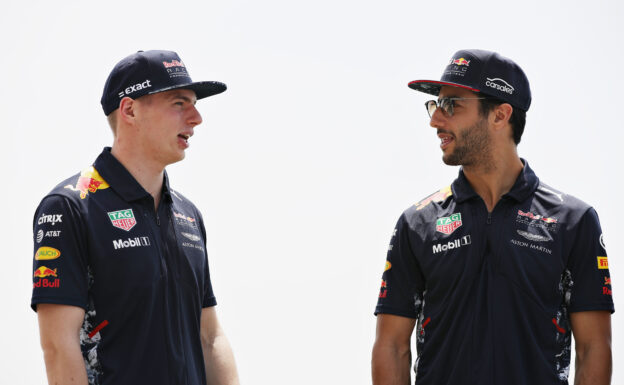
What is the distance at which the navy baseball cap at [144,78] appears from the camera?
3.69 metres

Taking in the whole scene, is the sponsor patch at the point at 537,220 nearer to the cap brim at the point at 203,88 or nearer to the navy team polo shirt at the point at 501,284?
the navy team polo shirt at the point at 501,284

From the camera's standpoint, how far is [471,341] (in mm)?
3725

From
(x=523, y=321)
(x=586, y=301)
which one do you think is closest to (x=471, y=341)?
(x=523, y=321)

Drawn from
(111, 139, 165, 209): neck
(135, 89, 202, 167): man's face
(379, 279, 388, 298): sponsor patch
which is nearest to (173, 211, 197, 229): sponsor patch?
(111, 139, 165, 209): neck

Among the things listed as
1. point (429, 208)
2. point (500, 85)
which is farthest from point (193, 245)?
point (500, 85)

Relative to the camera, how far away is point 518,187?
3.92 metres

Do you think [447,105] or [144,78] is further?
[447,105]

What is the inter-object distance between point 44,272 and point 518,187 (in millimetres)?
2146

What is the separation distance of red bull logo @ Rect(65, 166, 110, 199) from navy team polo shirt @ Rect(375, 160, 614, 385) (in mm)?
1414

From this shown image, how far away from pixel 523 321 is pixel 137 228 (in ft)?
5.67

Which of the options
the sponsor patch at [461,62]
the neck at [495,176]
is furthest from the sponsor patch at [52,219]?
the sponsor patch at [461,62]

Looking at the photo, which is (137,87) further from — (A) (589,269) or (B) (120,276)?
(A) (589,269)

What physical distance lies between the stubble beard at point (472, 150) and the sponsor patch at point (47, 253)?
6.03 feet

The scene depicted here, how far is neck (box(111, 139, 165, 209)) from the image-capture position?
367 centimetres
